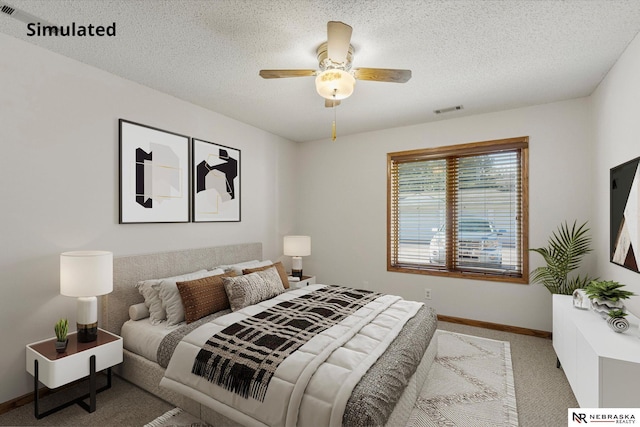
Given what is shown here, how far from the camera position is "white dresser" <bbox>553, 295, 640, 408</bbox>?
1700 millimetres

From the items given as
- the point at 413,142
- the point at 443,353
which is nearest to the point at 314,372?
the point at 443,353

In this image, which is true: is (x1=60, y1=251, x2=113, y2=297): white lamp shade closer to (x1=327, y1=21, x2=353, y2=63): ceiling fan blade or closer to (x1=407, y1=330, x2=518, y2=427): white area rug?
(x1=327, y1=21, x2=353, y2=63): ceiling fan blade

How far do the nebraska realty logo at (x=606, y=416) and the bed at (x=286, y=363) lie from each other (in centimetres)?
94

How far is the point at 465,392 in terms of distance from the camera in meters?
2.46

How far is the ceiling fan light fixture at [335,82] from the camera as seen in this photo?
86.0 inches

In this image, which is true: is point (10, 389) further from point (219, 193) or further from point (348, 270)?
point (348, 270)

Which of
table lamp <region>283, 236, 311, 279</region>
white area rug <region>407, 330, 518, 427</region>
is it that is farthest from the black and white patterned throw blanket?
table lamp <region>283, 236, 311, 279</region>

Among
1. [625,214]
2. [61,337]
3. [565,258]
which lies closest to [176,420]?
[61,337]

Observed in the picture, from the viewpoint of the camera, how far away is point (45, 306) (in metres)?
2.41

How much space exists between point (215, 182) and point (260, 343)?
2.30 m

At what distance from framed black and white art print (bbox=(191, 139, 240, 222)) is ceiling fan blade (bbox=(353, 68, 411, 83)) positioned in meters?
2.15

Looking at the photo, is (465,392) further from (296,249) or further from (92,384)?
(92,384)

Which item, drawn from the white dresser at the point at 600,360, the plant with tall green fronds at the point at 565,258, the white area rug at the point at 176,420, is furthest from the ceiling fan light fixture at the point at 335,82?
the plant with tall green fronds at the point at 565,258

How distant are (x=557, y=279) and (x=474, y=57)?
7.86 ft
